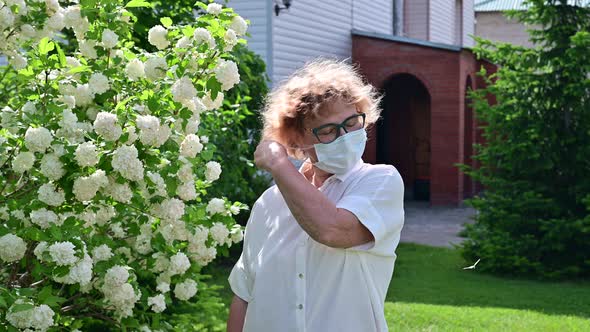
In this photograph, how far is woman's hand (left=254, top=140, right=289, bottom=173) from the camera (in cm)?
291

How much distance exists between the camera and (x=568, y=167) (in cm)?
1272

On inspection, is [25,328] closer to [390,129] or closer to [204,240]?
[204,240]

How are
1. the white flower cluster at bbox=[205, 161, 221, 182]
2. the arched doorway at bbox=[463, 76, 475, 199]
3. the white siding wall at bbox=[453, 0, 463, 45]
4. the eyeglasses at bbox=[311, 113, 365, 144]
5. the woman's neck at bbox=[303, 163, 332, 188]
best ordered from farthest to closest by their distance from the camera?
the white siding wall at bbox=[453, 0, 463, 45] < the arched doorway at bbox=[463, 76, 475, 199] < the white flower cluster at bbox=[205, 161, 221, 182] < the woman's neck at bbox=[303, 163, 332, 188] < the eyeglasses at bbox=[311, 113, 365, 144]

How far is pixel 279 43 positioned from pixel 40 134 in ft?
50.6

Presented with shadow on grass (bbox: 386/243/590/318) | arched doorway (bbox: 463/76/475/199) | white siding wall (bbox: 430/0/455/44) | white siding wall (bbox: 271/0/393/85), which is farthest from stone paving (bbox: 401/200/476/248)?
white siding wall (bbox: 430/0/455/44)

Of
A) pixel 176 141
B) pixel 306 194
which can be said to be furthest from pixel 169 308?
pixel 306 194

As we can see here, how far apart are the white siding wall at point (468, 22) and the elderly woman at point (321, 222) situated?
103 feet

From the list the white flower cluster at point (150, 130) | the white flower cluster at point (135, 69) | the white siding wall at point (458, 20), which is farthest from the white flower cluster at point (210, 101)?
the white siding wall at point (458, 20)

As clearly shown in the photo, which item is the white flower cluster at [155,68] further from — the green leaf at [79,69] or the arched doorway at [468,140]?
the arched doorway at [468,140]

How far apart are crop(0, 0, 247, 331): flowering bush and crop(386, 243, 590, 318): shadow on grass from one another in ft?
20.4

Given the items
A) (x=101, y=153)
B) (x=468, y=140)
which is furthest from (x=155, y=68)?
(x=468, y=140)

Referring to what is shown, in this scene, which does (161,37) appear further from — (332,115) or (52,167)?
(332,115)

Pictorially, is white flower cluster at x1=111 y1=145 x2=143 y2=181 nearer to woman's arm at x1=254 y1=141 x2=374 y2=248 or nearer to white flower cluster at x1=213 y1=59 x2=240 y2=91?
white flower cluster at x1=213 y1=59 x2=240 y2=91

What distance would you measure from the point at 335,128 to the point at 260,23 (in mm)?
15729
